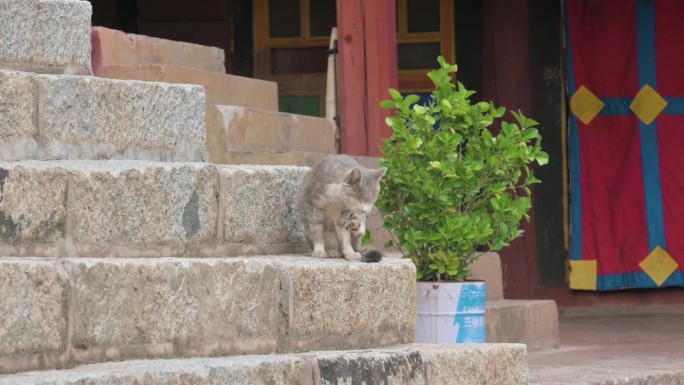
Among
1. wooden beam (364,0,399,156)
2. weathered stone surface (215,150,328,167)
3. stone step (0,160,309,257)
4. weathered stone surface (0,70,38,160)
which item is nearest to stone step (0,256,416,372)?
stone step (0,160,309,257)

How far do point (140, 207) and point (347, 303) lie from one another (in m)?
0.87

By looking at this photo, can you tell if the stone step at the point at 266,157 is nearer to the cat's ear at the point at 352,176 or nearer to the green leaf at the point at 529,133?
the green leaf at the point at 529,133

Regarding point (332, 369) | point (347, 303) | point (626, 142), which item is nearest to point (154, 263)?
point (332, 369)

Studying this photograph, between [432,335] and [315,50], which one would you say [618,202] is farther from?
[432,335]

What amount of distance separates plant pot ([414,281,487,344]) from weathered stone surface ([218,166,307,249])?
86 cm

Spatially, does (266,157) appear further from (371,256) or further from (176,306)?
(176,306)

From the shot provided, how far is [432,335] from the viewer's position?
6.38 metres

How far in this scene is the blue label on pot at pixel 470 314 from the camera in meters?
6.39

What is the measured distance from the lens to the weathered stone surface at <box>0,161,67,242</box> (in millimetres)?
4684

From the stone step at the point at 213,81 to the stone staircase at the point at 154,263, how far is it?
92 centimetres

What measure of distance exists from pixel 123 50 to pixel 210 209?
74.0 inches

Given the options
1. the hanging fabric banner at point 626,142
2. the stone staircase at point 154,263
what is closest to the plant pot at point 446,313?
the stone staircase at point 154,263

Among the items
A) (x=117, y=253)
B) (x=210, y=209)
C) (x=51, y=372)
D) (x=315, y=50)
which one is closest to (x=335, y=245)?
A: (x=210, y=209)

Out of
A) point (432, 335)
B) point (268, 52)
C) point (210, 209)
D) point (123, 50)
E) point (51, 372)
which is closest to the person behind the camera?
point (51, 372)
